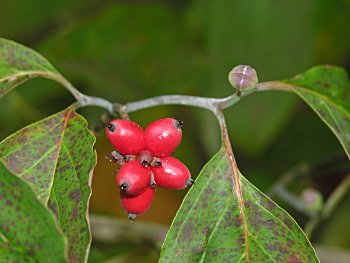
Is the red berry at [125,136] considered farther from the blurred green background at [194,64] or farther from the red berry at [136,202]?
the blurred green background at [194,64]

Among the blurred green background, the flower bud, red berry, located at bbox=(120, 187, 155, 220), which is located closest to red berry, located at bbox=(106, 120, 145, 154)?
red berry, located at bbox=(120, 187, 155, 220)

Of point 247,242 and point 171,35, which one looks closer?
point 247,242

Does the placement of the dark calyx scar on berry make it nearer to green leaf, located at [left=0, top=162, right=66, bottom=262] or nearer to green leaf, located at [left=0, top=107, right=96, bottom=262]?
green leaf, located at [left=0, top=107, right=96, bottom=262]

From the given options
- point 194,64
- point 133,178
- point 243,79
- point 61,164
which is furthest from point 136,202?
point 194,64

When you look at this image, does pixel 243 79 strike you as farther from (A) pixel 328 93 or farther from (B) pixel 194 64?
(B) pixel 194 64

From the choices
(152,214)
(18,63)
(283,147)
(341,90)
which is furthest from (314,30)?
(18,63)

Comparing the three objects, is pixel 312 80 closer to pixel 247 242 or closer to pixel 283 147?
pixel 247 242
